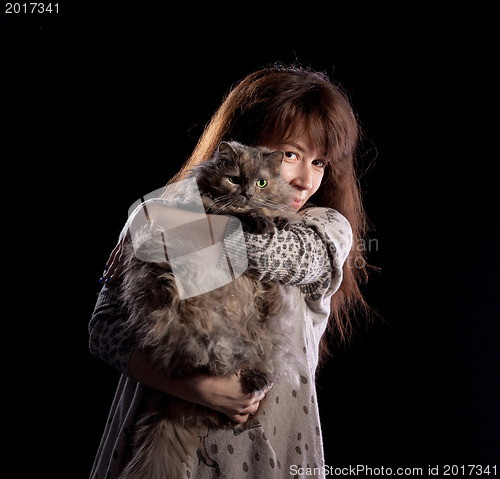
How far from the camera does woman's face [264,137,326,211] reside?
1327 millimetres

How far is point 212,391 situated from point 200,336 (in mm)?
123

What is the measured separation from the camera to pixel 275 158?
1205 mm

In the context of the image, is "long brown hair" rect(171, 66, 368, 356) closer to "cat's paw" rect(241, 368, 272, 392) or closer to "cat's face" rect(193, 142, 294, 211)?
"cat's face" rect(193, 142, 294, 211)

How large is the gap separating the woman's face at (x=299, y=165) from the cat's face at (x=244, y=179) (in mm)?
84

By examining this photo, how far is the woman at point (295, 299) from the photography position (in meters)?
1.02

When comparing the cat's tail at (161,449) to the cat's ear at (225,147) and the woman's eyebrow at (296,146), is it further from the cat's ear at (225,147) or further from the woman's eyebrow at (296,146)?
the woman's eyebrow at (296,146)

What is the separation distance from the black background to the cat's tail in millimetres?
1275

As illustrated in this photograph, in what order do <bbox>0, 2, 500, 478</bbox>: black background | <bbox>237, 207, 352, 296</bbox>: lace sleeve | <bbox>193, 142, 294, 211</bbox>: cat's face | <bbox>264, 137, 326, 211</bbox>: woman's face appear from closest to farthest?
<bbox>237, 207, 352, 296</bbox>: lace sleeve
<bbox>193, 142, 294, 211</bbox>: cat's face
<bbox>264, 137, 326, 211</bbox>: woman's face
<bbox>0, 2, 500, 478</bbox>: black background

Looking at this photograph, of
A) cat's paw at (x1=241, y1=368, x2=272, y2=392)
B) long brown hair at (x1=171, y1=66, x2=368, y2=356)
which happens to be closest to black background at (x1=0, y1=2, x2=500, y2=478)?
long brown hair at (x1=171, y1=66, x2=368, y2=356)

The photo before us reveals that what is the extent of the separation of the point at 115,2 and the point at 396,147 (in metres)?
1.44

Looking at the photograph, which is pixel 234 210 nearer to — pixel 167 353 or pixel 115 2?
pixel 167 353

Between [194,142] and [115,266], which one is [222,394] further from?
[194,142]

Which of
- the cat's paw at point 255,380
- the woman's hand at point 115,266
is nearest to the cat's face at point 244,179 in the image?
the woman's hand at point 115,266

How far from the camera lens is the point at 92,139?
Result: 2197 millimetres
